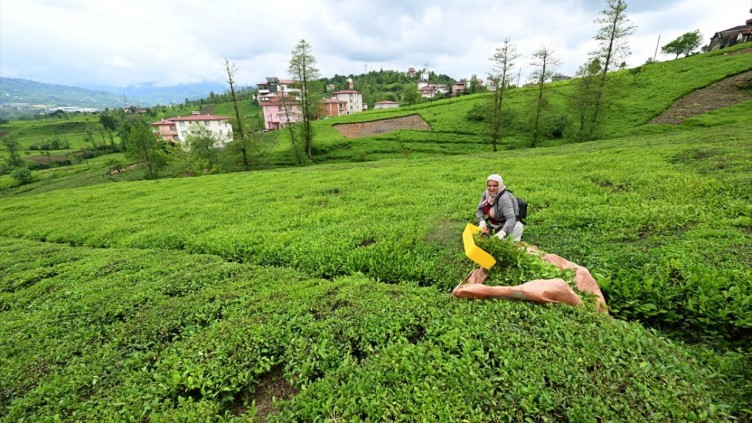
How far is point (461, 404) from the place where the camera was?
3.85 metres

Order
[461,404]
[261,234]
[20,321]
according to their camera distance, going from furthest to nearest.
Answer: [261,234]
[20,321]
[461,404]

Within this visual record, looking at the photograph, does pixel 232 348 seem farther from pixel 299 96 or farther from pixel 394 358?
pixel 299 96

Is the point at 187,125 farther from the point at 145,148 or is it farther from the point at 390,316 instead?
the point at 390,316

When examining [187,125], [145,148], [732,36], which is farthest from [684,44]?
[187,125]

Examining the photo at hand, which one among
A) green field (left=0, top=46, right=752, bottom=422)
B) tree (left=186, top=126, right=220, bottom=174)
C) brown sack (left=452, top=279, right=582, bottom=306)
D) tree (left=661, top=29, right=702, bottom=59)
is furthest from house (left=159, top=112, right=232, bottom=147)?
tree (left=661, top=29, right=702, bottom=59)

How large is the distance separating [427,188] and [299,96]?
1343 inches

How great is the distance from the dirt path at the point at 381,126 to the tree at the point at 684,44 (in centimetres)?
7764

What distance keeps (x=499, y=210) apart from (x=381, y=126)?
180ft

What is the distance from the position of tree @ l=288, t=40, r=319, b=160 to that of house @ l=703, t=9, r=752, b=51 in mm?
100095

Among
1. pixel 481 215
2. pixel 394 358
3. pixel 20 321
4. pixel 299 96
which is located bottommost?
pixel 20 321

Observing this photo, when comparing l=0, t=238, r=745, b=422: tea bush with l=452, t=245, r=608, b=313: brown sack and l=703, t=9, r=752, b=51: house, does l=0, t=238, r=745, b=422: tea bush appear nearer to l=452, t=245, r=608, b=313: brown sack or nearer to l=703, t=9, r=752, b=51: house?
l=452, t=245, r=608, b=313: brown sack

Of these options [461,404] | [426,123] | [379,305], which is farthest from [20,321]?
[426,123]

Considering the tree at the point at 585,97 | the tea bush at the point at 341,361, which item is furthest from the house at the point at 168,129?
the tea bush at the point at 341,361

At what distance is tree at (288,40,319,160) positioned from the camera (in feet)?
130
